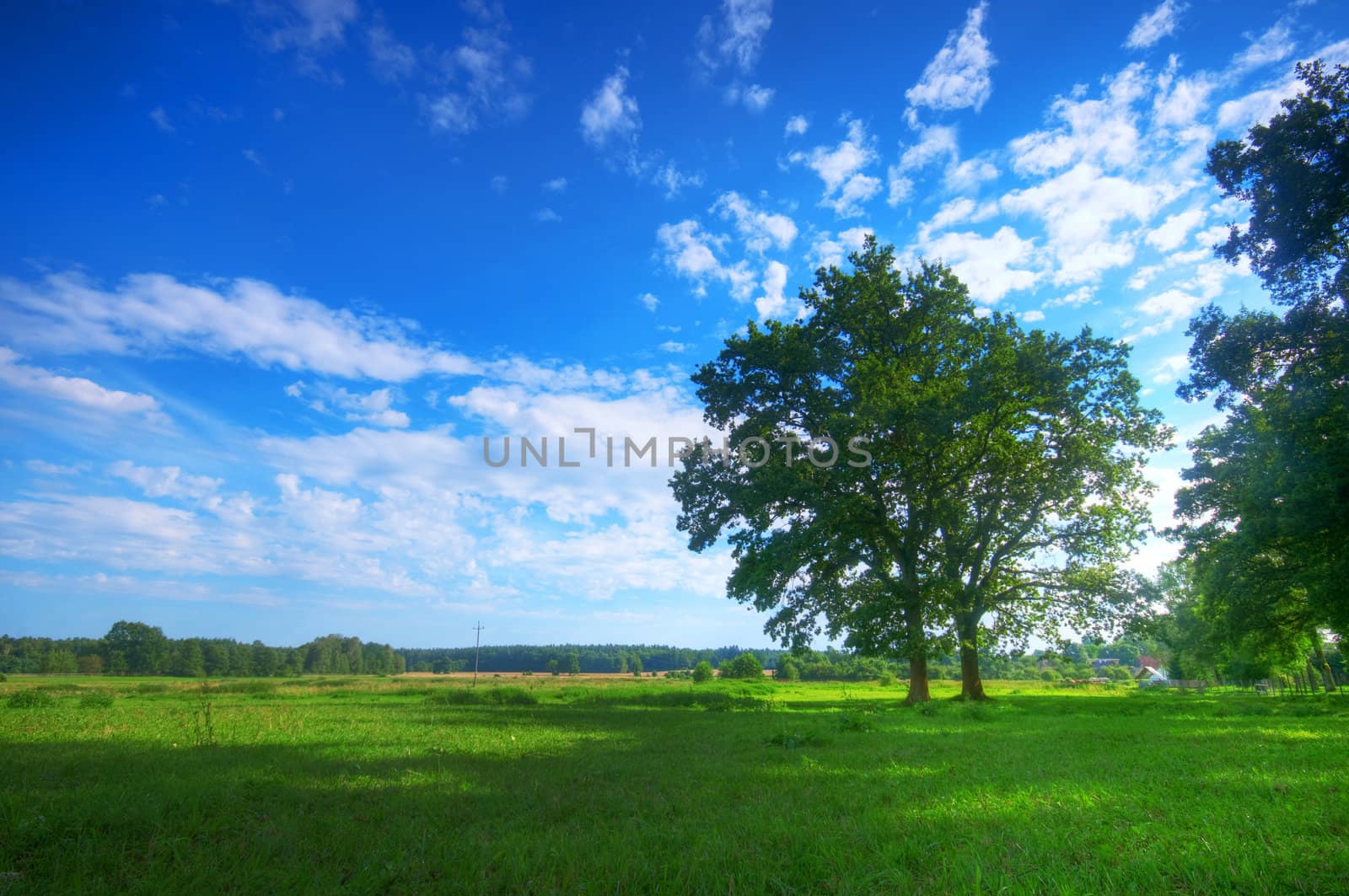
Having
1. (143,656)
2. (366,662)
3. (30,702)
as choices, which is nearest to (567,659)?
(366,662)

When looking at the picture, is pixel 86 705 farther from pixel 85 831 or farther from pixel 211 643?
pixel 211 643

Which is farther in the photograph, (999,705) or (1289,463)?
(999,705)

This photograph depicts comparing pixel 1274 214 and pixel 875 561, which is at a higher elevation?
pixel 1274 214

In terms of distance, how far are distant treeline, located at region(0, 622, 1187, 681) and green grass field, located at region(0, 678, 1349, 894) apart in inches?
2298

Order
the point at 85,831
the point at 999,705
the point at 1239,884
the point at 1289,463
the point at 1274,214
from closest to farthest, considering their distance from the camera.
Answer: the point at 1239,884 < the point at 85,831 < the point at 1274,214 < the point at 1289,463 < the point at 999,705

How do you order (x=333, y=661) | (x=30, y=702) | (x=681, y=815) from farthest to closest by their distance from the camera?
1. (x=333, y=661)
2. (x=30, y=702)
3. (x=681, y=815)

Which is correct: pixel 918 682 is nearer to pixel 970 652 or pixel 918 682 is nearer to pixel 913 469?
pixel 970 652

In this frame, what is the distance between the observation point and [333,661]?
136 metres

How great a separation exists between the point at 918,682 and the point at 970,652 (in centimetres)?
282

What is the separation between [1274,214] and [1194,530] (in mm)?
14832

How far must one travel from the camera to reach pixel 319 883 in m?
4.60

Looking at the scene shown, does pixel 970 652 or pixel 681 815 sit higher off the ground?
pixel 681 815

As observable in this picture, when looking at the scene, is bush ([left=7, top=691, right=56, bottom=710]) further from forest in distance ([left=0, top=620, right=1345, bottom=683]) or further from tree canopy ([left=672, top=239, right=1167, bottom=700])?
forest in distance ([left=0, top=620, right=1345, bottom=683])

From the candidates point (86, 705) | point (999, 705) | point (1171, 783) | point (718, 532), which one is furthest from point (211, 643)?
point (1171, 783)
